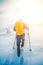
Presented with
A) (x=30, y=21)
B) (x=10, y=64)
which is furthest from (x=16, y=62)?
(x=30, y=21)

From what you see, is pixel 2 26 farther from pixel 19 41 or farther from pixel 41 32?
pixel 41 32

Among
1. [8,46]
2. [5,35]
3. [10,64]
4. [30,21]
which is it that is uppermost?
[30,21]

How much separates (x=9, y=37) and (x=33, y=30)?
29 cm

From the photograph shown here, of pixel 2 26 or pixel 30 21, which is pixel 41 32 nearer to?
pixel 30 21

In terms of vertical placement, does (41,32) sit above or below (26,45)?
above

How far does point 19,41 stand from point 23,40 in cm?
5

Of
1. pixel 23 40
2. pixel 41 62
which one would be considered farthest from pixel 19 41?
pixel 41 62

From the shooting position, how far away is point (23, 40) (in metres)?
2.09

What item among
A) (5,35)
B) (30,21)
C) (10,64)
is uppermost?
(30,21)

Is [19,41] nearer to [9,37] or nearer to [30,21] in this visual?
[9,37]

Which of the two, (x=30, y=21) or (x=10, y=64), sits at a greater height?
(x=30, y=21)

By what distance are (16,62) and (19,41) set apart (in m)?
0.25

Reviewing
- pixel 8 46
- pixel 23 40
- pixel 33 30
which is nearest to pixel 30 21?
pixel 33 30

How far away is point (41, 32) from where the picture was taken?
6.84ft
